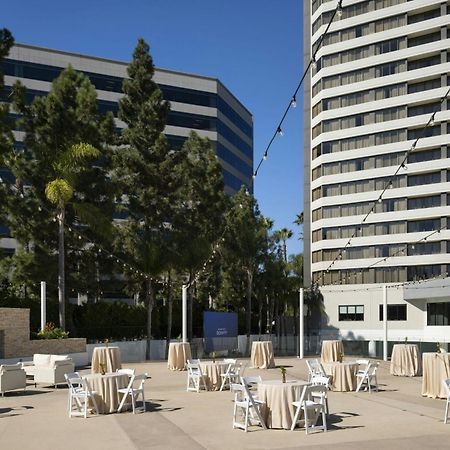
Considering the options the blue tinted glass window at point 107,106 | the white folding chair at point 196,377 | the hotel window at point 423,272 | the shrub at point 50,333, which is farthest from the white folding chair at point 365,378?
the blue tinted glass window at point 107,106

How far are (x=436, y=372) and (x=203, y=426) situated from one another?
6.88 metres

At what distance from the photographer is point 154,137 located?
37281 millimetres

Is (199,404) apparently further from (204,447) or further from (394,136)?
(394,136)

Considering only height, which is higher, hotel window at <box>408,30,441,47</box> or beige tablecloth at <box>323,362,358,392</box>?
hotel window at <box>408,30,441,47</box>

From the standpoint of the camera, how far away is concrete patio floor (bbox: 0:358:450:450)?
1073 centimetres

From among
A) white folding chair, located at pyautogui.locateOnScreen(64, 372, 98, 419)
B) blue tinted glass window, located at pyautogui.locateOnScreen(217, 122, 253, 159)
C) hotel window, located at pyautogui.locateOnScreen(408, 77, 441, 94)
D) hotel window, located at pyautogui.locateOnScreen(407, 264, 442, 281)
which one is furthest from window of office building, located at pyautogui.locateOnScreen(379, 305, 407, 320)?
white folding chair, located at pyautogui.locateOnScreen(64, 372, 98, 419)

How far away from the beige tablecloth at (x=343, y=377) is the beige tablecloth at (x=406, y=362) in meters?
4.99

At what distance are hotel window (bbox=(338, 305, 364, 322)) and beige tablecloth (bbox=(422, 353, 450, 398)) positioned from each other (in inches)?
1537

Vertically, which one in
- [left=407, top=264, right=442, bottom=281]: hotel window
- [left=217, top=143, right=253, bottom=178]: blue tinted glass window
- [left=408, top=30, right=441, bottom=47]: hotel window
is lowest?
[left=407, top=264, right=442, bottom=281]: hotel window

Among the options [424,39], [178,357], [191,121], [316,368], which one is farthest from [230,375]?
[191,121]

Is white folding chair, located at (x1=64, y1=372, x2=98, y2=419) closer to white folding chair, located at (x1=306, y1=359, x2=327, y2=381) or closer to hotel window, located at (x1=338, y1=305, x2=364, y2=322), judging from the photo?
white folding chair, located at (x1=306, y1=359, x2=327, y2=381)

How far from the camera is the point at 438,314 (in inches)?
2067

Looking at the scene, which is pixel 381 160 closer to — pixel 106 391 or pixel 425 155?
pixel 425 155

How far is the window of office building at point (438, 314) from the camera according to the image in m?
51.9
